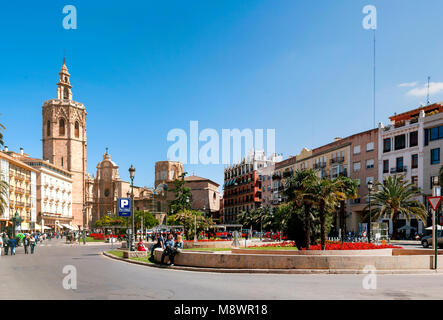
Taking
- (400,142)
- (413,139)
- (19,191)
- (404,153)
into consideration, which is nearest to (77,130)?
(19,191)

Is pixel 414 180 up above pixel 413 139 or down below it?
below

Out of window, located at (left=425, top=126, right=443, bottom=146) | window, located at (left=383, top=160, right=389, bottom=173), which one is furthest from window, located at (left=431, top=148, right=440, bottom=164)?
window, located at (left=383, top=160, right=389, bottom=173)

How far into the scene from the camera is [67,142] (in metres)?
118

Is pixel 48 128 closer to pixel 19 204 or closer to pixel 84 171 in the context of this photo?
pixel 84 171

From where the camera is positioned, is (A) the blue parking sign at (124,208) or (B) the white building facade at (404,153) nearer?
(A) the blue parking sign at (124,208)

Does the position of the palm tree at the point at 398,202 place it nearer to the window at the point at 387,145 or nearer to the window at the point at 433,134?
the window at the point at 433,134

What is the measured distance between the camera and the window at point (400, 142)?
55941mm

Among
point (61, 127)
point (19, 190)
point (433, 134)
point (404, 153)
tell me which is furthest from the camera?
point (61, 127)

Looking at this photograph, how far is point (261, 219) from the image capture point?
76.6m

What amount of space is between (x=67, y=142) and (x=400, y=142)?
87171 mm

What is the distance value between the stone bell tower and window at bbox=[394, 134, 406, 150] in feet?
271

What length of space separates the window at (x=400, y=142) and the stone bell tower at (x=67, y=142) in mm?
82658

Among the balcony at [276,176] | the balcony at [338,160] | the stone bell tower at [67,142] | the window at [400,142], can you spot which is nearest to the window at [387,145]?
the window at [400,142]
